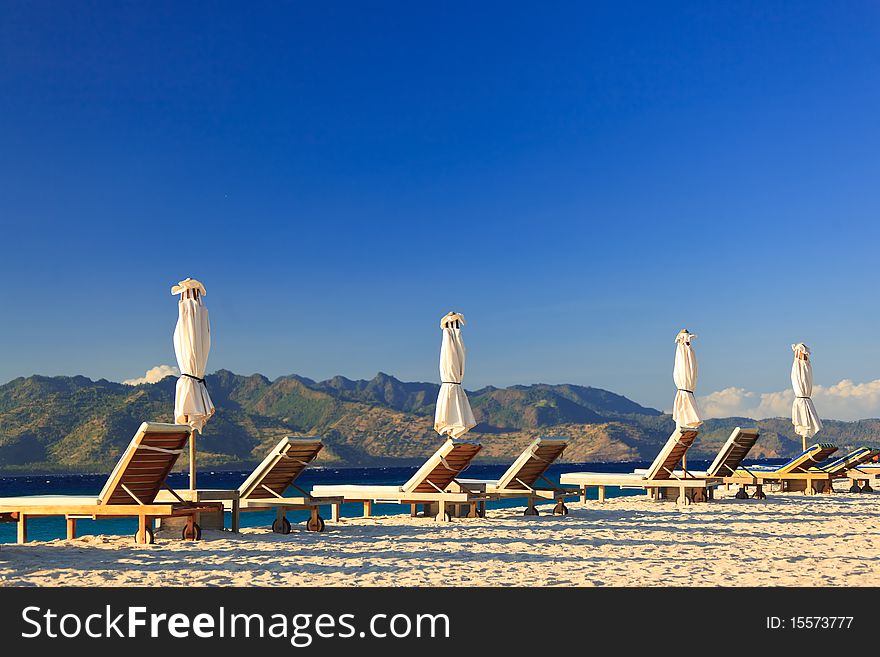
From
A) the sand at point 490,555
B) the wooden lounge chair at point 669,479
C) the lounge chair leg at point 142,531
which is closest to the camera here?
Result: the sand at point 490,555

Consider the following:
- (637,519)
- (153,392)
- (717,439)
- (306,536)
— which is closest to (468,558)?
(306,536)

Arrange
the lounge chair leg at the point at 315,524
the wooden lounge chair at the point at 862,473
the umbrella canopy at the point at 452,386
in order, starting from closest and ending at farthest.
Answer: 1. the lounge chair leg at the point at 315,524
2. the umbrella canopy at the point at 452,386
3. the wooden lounge chair at the point at 862,473

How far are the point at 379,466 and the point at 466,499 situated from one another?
129536 millimetres

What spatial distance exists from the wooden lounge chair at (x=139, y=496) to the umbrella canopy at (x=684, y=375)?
10015 mm

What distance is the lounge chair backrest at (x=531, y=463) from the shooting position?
13.6m

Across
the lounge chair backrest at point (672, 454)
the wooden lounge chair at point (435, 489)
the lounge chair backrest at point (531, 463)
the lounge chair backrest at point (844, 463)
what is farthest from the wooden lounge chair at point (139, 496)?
the lounge chair backrest at point (844, 463)

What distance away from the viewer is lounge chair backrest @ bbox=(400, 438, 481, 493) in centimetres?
1259

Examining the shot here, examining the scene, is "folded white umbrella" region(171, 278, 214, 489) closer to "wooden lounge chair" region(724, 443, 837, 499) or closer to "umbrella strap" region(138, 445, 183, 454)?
"umbrella strap" region(138, 445, 183, 454)

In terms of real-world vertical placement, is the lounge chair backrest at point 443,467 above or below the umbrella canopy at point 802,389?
below

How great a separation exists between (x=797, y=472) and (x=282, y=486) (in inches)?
440

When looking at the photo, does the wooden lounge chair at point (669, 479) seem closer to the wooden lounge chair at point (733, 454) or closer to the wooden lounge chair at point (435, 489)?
the wooden lounge chair at point (733, 454)

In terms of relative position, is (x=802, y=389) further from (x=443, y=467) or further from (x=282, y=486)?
(x=282, y=486)

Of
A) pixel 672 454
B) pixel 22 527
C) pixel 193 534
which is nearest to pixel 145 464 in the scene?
pixel 193 534
